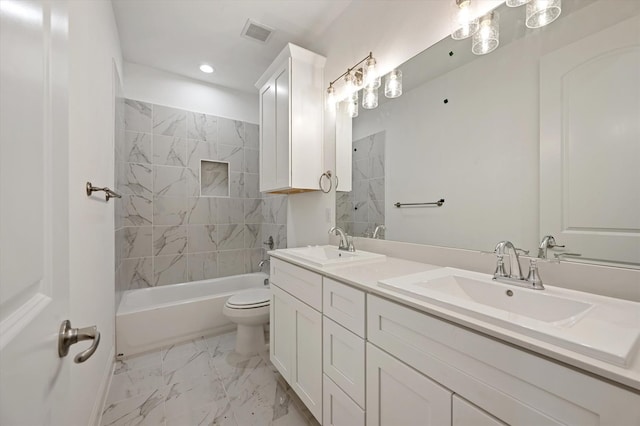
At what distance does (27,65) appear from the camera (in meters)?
0.39

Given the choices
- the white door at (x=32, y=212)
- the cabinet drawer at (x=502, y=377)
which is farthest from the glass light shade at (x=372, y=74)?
the white door at (x=32, y=212)

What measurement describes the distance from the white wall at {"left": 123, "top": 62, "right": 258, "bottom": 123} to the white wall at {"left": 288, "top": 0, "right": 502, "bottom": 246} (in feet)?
4.30

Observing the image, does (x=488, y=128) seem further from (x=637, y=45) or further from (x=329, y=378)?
(x=329, y=378)

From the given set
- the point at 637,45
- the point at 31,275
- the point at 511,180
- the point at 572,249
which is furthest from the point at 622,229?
the point at 31,275

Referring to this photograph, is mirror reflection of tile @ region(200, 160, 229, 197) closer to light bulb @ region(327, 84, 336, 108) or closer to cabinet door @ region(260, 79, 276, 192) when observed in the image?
cabinet door @ region(260, 79, 276, 192)

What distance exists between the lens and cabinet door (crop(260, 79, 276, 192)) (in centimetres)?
223

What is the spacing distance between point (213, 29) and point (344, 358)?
8.46ft

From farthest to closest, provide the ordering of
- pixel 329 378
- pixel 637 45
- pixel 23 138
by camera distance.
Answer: pixel 329 378
pixel 637 45
pixel 23 138

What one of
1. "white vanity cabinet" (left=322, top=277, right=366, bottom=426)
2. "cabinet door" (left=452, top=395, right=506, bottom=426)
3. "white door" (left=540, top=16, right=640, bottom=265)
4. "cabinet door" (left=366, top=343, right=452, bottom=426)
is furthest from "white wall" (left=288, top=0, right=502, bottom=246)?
"cabinet door" (left=452, top=395, right=506, bottom=426)

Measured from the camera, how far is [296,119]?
2.03 m

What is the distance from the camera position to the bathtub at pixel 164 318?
2162mm

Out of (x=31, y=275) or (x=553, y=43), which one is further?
(x=553, y=43)

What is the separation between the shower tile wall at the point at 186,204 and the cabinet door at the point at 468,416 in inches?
90.6

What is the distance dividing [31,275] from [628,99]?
156cm
